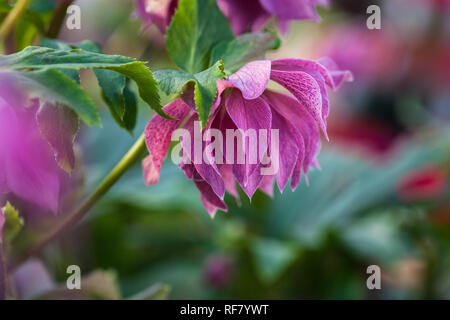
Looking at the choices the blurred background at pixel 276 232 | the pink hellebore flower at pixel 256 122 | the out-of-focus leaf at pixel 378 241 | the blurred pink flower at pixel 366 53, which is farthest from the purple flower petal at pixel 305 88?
the blurred pink flower at pixel 366 53

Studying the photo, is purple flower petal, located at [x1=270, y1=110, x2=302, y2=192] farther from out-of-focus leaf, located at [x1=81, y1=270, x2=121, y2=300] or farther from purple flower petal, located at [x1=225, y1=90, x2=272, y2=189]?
out-of-focus leaf, located at [x1=81, y1=270, x2=121, y2=300]

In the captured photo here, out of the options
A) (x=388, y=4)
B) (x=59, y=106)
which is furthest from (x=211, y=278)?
(x=388, y=4)

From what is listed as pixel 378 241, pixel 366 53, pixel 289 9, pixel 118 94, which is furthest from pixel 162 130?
pixel 366 53

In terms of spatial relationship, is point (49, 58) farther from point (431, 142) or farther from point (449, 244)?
point (431, 142)

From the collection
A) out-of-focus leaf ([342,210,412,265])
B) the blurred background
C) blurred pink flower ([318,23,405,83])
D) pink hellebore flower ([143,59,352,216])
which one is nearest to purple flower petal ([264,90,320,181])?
pink hellebore flower ([143,59,352,216])

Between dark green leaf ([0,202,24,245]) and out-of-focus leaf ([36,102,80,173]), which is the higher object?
out-of-focus leaf ([36,102,80,173])

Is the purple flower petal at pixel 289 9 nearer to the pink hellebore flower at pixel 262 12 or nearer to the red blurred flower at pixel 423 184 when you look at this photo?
the pink hellebore flower at pixel 262 12
